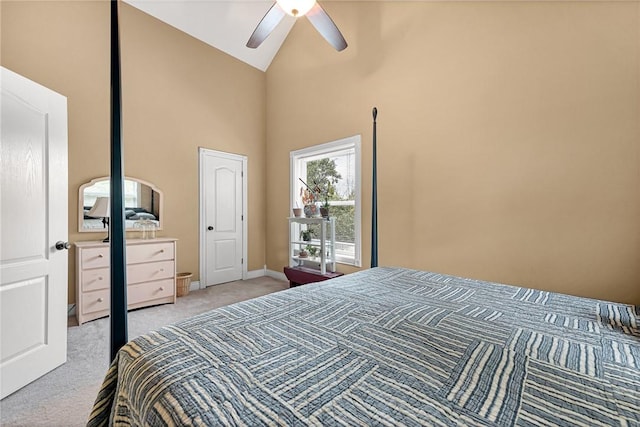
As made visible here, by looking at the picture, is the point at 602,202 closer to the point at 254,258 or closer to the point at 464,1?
the point at 464,1

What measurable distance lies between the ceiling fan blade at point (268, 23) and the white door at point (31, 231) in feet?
5.36

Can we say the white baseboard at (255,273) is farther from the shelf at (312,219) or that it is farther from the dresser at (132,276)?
the shelf at (312,219)

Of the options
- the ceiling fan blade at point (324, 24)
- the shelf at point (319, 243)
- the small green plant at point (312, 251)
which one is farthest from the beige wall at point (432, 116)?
the ceiling fan blade at point (324, 24)

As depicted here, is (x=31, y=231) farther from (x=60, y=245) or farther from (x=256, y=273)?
(x=256, y=273)

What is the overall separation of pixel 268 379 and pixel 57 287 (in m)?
2.16

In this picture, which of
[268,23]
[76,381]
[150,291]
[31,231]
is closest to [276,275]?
[150,291]

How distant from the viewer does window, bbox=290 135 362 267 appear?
3400 millimetres

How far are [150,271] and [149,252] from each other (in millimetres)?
225

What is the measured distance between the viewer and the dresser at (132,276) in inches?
106

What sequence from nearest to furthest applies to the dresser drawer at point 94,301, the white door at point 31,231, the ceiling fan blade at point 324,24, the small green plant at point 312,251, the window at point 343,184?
1. the white door at point 31,231
2. the ceiling fan blade at point 324,24
3. the dresser drawer at point 94,301
4. the window at point 343,184
5. the small green plant at point 312,251

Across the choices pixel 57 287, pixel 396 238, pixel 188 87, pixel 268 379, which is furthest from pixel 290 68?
pixel 268 379

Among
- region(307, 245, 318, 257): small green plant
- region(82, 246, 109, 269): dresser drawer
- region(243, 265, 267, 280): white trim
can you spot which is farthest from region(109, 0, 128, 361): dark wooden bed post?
region(243, 265, 267, 280): white trim

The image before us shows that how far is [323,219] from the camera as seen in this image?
135 inches

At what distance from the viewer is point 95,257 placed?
2.77 metres
